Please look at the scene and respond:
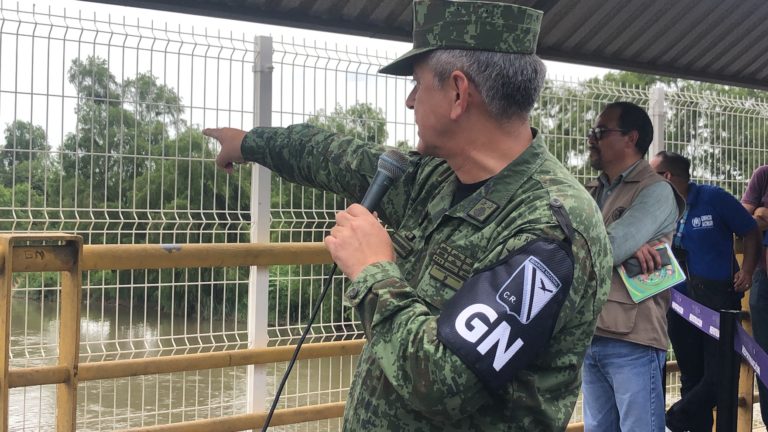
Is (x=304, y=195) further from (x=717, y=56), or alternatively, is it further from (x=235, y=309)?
(x=717, y=56)

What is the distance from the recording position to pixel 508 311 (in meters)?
1.40

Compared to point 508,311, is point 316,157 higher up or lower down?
higher up

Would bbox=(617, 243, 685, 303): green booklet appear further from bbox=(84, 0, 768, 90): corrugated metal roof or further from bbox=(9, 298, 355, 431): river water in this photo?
bbox=(9, 298, 355, 431): river water

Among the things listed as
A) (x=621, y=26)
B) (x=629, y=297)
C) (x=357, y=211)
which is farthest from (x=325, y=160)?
(x=621, y=26)

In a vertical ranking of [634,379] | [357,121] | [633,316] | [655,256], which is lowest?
[634,379]

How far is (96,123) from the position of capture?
3.57 meters

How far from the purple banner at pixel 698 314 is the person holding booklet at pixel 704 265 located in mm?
276

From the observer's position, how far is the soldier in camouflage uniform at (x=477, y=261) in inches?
55.1

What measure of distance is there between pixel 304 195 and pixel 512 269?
2.93m

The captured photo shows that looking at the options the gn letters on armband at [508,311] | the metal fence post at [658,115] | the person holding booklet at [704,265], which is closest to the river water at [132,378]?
the person holding booklet at [704,265]

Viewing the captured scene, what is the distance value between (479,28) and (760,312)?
12.2 feet

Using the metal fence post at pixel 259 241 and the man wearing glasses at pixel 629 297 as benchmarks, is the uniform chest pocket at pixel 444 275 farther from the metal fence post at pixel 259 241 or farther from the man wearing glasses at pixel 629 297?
the metal fence post at pixel 259 241

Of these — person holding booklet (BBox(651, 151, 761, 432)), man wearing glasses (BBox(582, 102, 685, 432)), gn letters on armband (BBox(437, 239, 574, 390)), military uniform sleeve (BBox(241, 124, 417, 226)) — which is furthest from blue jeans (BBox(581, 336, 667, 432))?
gn letters on armband (BBox(437, 239, 574, 390))

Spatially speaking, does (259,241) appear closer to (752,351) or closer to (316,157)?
(316,157)
